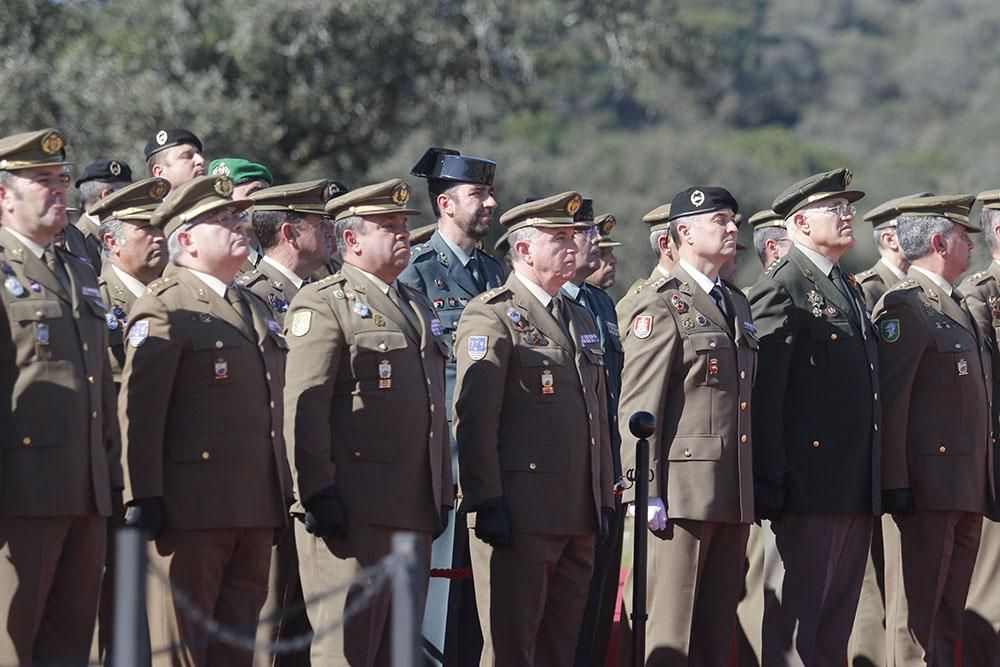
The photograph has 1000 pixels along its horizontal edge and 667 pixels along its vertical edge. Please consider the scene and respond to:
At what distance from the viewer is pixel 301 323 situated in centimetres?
645

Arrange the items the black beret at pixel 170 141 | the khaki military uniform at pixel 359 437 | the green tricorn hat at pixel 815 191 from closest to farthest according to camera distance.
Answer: the khaki military uniform at pixel 359 437, the green tricorn hat at pixel 815 191, the black beret at pixel 170 141

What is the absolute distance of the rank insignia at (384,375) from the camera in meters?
6.45

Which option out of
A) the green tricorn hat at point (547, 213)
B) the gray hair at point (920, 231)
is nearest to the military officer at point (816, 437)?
the gray hair at point (920, 231)

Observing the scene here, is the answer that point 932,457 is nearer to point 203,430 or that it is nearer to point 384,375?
point 384,375

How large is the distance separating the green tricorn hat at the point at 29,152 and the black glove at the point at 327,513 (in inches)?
58.5

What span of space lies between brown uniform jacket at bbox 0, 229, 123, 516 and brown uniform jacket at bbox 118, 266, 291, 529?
0.14 metres

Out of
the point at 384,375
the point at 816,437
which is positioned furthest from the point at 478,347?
the point at 816,437

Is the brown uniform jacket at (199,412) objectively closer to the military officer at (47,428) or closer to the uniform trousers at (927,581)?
the military officer at (47,428)

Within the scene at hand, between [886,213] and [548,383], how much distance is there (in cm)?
262

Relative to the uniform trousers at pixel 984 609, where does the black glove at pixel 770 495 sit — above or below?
above

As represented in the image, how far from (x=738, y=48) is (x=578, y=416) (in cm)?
8278

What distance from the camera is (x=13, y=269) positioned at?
18.9 feet

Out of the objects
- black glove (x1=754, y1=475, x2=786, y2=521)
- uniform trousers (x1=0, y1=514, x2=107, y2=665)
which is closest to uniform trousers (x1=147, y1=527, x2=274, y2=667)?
uniform trousers (x1=0, y1=514, x2=107, y2=665)

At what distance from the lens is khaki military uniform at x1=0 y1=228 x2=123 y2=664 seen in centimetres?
560
